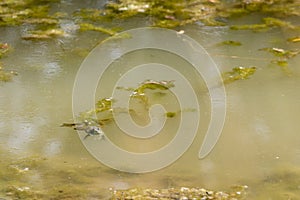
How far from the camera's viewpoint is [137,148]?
9.63ft

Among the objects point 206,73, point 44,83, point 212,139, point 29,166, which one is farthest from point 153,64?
point 29,166

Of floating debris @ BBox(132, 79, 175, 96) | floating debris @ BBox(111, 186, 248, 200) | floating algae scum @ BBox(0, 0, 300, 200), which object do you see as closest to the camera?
floating debris @ BBox(111, 186, 248, 200)

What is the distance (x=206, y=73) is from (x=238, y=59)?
0.31 metres

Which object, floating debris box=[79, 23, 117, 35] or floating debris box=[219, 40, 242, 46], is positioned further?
floating debris box=[79, 23, 117, 35]

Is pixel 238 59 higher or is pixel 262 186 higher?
pixel 238 59

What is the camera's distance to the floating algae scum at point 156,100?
2.64 meters

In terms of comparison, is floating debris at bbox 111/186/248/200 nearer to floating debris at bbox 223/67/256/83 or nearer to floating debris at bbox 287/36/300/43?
floating debris at bbox 223/67/256/83

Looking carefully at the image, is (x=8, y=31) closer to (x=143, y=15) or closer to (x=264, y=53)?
(x=143, y=15)

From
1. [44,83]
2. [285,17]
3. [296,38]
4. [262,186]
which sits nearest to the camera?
[262,186]

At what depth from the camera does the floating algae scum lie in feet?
8.66

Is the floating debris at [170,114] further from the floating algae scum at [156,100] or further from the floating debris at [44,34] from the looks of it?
the floating debris at [44,34]

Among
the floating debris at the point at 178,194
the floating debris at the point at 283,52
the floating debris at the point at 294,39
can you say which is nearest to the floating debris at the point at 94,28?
the floating debris at the point at 283,52

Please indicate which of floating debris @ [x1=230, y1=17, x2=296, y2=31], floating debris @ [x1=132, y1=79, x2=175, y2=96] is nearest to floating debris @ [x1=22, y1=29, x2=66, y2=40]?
floating debris @ [x1=132, y1=79, x2=175, y2=96]

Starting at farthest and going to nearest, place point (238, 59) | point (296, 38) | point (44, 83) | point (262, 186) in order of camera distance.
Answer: point (296, 38) < point (238, 59) < point (44, 83) < point (262, 186)
